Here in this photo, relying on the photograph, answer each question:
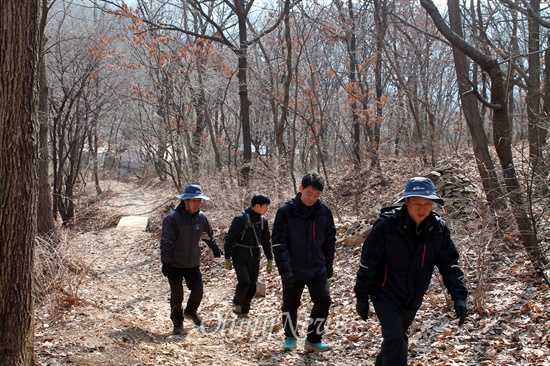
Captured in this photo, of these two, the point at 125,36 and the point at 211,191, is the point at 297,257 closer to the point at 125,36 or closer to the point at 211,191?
the point at 211,191

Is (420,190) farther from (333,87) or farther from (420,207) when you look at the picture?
(333,87)

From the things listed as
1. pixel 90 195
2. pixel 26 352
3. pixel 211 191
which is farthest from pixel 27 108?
pixel 90 195

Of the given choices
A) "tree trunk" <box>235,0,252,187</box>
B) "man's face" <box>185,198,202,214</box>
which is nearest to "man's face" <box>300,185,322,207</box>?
"man's face" <box>185,198,202,214</box>

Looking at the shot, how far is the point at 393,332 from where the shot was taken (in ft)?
11.4

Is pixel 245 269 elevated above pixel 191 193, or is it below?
below

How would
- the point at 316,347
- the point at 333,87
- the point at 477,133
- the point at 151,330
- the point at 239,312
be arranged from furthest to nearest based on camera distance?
1. the point at 333,87
2. the point at 477,133
3. the point at 239,312
4. the point at 151,330
5. the point at 316,347

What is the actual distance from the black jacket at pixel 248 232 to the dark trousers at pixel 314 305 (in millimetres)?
1406

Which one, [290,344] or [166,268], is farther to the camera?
[166,268]

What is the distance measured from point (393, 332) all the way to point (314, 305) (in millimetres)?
1646

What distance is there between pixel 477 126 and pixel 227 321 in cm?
480

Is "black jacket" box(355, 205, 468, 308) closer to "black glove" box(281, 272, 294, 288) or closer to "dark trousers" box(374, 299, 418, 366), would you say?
"dark trousers" box(374, 299, 418, 366)

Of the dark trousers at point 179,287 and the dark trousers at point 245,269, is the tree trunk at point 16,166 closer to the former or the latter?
the dark trousers at point 179,287

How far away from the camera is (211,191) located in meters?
14.6

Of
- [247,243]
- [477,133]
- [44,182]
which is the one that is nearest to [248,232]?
[247,243]
